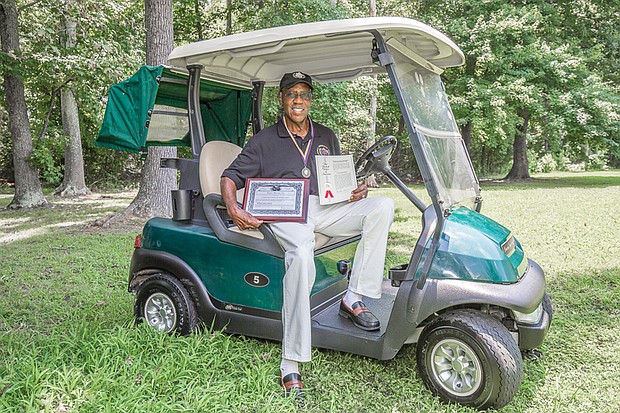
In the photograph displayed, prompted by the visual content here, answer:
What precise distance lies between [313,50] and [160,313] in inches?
74.7

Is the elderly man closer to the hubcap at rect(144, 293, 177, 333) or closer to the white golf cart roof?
the white golf cart roof

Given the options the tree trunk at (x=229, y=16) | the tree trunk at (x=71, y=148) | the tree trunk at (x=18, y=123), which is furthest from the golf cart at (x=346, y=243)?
the tree trunk at (x=229, y=16)

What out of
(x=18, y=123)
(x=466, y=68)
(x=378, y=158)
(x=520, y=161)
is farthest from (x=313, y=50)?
(x=520, y=161)

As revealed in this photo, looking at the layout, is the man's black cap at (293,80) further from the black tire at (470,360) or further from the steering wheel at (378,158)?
the black tire at (470,360)

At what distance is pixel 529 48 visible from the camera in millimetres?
13992

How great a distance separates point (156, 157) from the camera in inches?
285

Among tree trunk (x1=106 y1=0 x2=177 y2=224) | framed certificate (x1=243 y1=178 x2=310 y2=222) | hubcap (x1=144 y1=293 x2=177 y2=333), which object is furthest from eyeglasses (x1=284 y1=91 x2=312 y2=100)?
tree trunk (x1=106 y1=0 x2=177 y2=224)

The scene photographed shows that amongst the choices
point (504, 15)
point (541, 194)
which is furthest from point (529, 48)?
point (541, 194)

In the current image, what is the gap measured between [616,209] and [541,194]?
3.21 meters

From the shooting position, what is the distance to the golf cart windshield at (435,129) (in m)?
2.53

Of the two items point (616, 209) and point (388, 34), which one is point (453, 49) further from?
point (616, 209)

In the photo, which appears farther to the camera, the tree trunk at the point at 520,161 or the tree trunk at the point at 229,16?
the tree trunk at the point at 520,161

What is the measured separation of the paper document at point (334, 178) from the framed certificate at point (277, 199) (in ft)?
0.33

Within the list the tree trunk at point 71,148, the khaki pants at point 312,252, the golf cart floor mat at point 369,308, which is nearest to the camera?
the khaki pants at point 312,252
